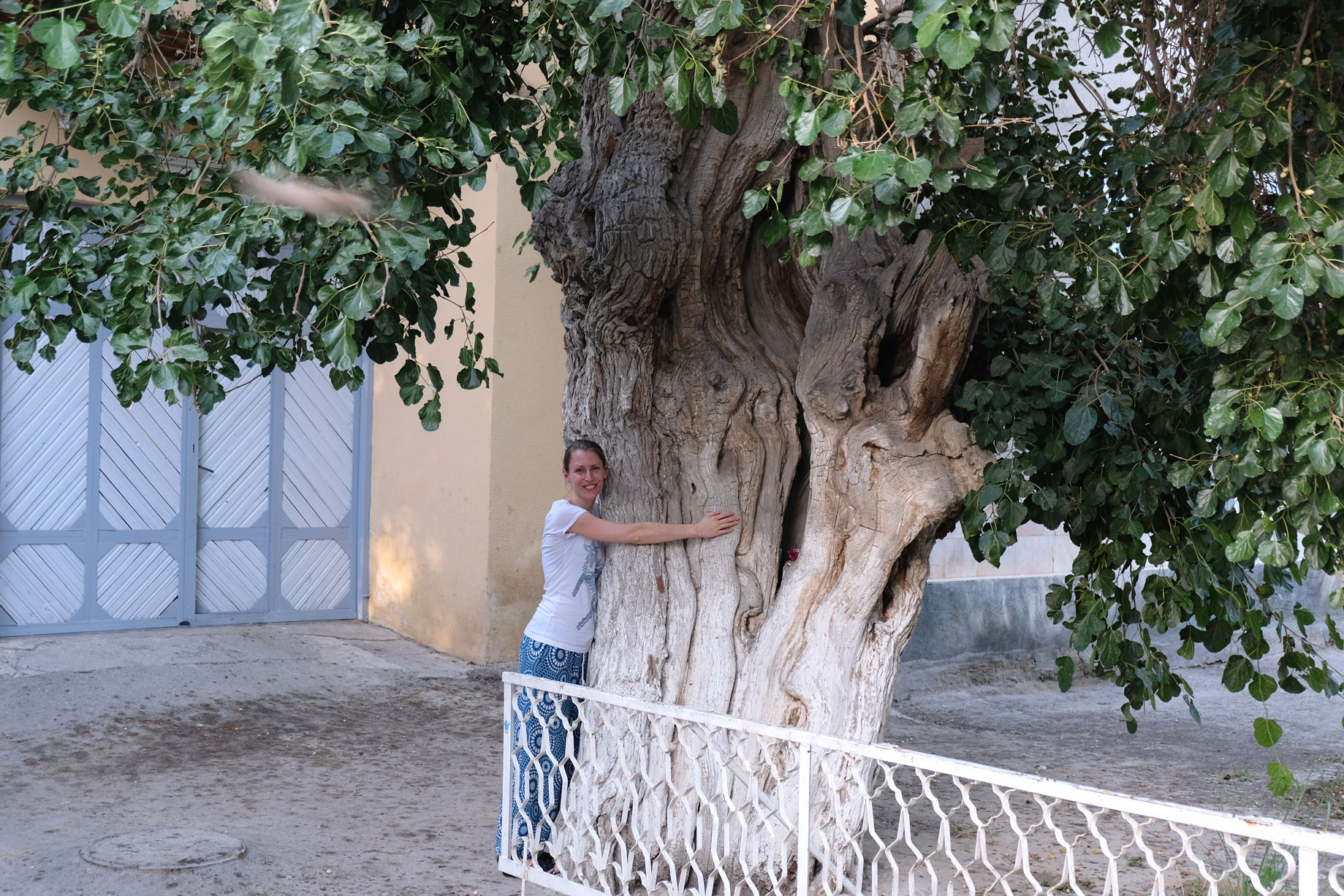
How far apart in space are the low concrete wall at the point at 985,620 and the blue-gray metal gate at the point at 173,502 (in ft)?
14.1

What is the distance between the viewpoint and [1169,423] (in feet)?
13.2

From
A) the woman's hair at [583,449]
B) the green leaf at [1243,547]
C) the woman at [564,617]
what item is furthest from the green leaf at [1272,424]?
the woman's hair at [583,449]

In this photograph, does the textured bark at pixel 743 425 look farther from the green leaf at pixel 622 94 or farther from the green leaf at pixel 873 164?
→ the green leaf at pixel 873 164

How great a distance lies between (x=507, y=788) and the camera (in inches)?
169

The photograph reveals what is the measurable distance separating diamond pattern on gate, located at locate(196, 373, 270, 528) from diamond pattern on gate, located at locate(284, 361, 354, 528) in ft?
0.57

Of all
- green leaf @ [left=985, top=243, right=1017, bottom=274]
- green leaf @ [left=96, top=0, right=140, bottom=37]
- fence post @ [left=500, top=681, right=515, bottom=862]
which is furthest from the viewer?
fence post @ [left=500, top=681, right=515, bottom=862]

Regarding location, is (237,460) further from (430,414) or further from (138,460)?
(430,414)

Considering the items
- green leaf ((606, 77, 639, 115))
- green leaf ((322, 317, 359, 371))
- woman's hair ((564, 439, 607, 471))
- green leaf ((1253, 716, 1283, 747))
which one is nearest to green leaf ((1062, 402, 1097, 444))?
green leaf ((1253, 716, 1283, 747))

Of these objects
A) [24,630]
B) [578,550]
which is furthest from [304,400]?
[578,550]

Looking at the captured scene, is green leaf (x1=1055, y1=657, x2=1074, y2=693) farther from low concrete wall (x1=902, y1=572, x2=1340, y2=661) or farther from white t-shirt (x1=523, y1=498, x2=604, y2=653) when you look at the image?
low concrete wall (x1=902, y1=572, x2=1340, y2=661)

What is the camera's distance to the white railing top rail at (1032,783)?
245 cm

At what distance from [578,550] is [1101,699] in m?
6.08

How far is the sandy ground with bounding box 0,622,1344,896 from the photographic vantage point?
4543mm

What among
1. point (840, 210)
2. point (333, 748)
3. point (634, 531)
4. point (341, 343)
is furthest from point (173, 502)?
point (840, 210)
